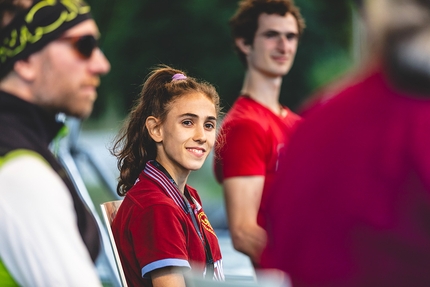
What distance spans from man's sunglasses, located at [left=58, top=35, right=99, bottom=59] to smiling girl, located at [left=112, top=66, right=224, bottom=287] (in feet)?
1.93

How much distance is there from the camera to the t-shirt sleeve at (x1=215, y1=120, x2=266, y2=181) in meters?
2.19

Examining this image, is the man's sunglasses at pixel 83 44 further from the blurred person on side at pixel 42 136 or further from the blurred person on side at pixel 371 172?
the blurred person on side at pixel 371 172

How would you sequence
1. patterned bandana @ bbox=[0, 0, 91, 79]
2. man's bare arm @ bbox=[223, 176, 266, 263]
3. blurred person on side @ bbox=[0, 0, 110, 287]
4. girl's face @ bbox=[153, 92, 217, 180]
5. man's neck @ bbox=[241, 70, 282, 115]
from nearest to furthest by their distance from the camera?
blurred person on side @ bbox=[0, 0, 110, 287] → patterned bandana @ bbox=[0, 0, 91, 79] → girl's face @ bbox=[153, 92, 217, 180] → man's bare arm @ bbox=[223, 176, 266, 263] → man's neck @ bbox=[241, 70, 282, 115]

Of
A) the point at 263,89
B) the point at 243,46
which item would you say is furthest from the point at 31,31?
the point at 243,46

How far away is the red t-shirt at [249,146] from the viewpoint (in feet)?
7.18

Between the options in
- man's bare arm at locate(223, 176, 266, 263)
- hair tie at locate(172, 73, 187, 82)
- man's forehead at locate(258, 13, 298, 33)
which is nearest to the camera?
hair tie at locate(172, 73, 187, 82)

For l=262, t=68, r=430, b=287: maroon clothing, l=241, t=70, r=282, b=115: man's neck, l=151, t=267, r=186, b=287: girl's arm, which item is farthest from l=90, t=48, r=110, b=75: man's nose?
l=241, t=70, r=282, b=115: man's neck

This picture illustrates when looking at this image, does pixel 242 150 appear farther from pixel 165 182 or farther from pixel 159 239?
pixel 159 239

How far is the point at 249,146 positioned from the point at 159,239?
607mm

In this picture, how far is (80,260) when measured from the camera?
3.46ft

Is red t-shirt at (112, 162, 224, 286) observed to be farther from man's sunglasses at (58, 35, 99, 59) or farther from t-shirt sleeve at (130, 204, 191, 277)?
man's sunglasses at (58, 35, 99, 59)

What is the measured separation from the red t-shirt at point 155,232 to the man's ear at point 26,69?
0.61 m

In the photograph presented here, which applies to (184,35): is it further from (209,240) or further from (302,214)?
(302,214)

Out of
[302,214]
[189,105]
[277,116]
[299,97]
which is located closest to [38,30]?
[302,214]
